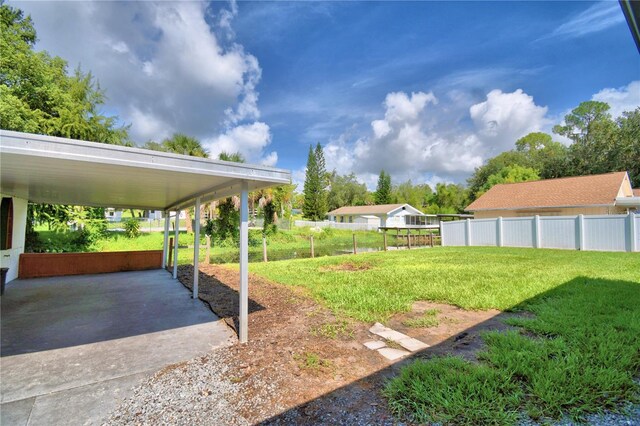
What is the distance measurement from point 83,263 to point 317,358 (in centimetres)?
959

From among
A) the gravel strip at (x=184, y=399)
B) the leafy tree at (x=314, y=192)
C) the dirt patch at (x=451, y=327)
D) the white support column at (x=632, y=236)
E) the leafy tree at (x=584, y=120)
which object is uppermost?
the leafy tree at (x=584, y=120)

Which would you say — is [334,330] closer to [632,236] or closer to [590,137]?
[632,236]

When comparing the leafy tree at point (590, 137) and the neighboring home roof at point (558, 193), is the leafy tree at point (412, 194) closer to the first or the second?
the leafy tree at point (590, 137)

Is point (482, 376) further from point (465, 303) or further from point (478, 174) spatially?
point (478, 174)

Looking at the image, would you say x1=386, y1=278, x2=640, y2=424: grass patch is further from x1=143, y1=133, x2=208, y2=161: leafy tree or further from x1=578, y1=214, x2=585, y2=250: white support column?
x1=143, y1=133, x2=208, y2=161: leafy tree

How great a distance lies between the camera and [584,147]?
96.8 ft

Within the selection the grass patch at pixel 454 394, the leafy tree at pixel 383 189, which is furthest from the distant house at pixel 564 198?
the leafy tree at pixel 383 189

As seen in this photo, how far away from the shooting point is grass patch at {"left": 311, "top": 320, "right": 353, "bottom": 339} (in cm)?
410

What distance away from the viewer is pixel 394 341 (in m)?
3.87

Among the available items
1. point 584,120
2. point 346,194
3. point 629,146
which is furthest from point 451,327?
point 346,194

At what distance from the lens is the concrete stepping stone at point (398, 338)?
3680 mm

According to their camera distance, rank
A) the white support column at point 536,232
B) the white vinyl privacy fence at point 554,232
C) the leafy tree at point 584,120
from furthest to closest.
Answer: the leafy tree at point 584,120 < the white support column at point 536,232 < the white vinyl privacy fence at point 554,232

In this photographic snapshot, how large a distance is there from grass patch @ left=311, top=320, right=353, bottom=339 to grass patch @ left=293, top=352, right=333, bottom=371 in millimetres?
576

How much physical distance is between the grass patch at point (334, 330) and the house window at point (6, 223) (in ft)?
25.4
